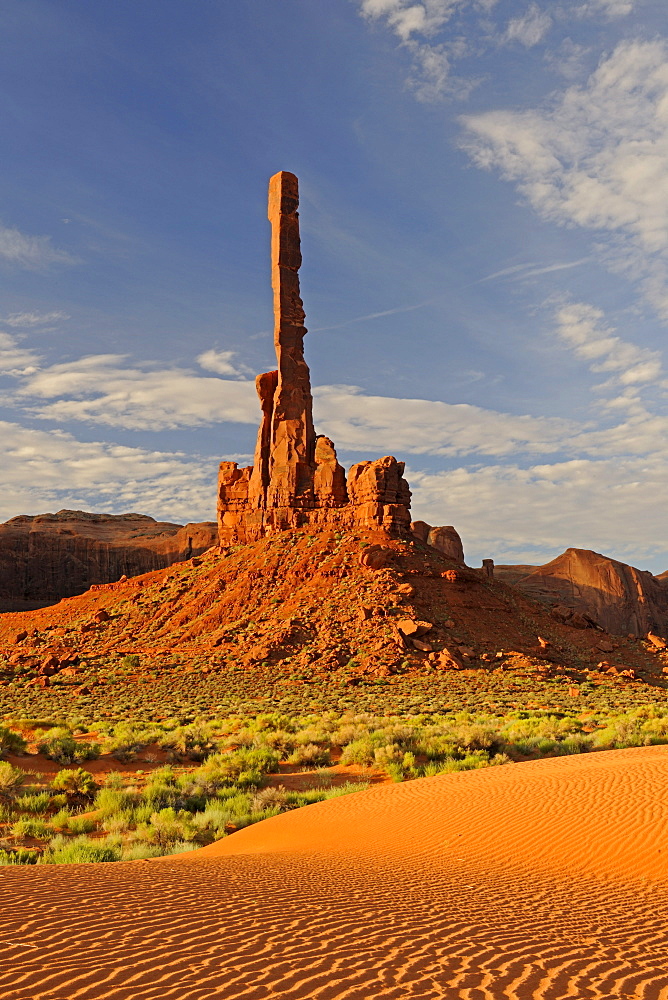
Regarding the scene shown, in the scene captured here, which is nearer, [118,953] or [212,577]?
[118,953]

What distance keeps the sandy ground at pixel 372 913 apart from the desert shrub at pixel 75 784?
4948 millimetres

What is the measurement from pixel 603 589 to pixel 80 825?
3199 inches

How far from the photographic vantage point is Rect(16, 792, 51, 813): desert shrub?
13289 millimetres

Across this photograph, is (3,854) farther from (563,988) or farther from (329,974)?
(563,988)

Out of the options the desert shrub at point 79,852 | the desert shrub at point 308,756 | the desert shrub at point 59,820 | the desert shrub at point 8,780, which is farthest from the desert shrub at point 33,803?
the desert shrub at point 308,756

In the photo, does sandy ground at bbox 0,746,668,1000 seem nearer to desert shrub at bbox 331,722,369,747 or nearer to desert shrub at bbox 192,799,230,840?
desert shrub at bbox 192,799,230,840

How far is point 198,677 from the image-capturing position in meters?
37.6

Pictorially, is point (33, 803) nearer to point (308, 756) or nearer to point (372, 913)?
point (308, 756)

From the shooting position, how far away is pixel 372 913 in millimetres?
5645

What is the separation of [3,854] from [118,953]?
7153 mm

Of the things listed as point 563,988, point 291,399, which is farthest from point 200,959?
point 291,399

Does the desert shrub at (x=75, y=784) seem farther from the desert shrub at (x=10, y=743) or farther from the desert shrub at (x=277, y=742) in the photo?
the desert shrub at (x=277, y=742)

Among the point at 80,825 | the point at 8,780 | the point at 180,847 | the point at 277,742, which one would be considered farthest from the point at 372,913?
the point at 277,742

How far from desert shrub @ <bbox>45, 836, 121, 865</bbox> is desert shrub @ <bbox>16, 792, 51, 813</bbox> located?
10.0 feet
